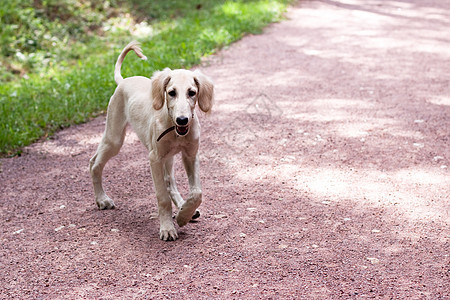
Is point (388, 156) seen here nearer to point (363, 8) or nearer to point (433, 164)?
point (433, 164)

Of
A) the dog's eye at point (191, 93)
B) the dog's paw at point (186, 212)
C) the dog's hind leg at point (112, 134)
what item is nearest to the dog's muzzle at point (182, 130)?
the dog's eye at point (191, 93)

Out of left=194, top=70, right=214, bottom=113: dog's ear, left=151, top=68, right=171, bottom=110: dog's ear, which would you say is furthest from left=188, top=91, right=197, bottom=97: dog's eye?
left=151, top=68, right=171, bottom=110: dog's ear

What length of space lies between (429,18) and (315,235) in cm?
1277

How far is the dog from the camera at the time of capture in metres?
4.18

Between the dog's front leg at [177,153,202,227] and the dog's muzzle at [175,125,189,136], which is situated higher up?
the dog's muzzle at [175,125,189,136]

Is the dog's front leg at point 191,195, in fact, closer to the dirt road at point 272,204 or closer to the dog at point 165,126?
the dog at point 165,126

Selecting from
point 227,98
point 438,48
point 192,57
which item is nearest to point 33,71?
point 192,57

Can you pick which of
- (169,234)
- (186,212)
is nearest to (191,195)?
(186,212)

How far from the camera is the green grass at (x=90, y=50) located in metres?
8.49

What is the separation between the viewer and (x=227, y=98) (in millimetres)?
9047

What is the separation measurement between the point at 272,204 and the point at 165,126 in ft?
4.82

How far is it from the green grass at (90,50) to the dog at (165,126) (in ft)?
9.74

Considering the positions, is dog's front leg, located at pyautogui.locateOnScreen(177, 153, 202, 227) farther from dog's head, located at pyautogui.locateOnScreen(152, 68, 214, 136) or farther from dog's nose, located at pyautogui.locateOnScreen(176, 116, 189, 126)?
dog's nose, located at pyautogui.locateOnScreen(176, 116, 189, 126)

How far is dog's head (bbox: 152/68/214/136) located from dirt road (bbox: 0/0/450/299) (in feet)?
3.64
